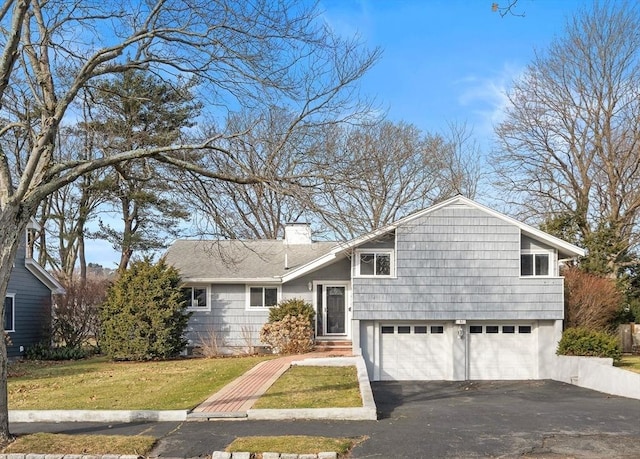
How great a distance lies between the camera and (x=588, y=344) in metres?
19.0

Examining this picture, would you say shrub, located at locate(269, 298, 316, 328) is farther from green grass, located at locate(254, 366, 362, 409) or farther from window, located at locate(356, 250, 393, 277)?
green grass, located at locate(254, 366, 362, 409)

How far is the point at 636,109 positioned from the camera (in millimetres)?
26891

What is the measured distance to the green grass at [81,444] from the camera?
27.1 feet

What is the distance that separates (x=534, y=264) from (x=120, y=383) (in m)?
13.9

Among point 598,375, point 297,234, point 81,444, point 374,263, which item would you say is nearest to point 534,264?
point 598,375

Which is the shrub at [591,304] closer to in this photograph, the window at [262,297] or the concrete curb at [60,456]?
the window at [262,297]

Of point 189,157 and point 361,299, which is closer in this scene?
point 189,157

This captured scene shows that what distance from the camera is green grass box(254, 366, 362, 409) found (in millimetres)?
11195

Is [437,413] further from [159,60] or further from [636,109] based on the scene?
[636,109]

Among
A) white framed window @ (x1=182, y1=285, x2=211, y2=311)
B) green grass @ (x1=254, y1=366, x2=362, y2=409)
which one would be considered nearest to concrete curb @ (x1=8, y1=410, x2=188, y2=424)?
green grass @ (x1=254, y1=366, x2=362, y2=409)

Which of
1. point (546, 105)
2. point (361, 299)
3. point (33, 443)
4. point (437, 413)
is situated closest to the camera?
point (33, 443)

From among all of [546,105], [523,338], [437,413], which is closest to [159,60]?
[437,413]

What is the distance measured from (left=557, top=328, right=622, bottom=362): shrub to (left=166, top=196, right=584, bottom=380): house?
3.19 feet

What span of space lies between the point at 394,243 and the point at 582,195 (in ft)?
41.1
